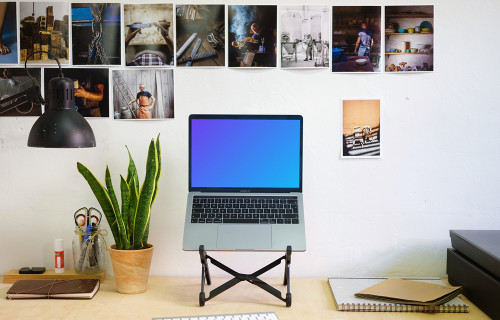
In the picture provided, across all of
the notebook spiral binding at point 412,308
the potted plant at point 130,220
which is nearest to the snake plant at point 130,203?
the potted plant at point 130,220

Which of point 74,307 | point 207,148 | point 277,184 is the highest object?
point 207,148

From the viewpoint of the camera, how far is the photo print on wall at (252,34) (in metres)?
1.83

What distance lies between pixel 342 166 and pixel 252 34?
23.8 inches

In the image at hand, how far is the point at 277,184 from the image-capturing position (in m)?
1.72

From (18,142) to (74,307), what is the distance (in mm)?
717

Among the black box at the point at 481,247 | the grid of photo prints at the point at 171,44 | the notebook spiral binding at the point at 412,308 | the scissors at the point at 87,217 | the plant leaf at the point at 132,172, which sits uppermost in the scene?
the grid of photo prints at the point at 171,44

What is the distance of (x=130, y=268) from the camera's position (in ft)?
5.33

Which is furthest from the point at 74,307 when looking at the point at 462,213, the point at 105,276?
the point at 462,213

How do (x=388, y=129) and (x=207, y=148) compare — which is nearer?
(x=207, y=148)

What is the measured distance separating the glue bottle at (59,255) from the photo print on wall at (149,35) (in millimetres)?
725

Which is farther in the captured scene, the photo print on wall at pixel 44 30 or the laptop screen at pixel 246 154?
the photo print on wall at pixel 44 30

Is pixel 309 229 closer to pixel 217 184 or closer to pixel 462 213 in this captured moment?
pixel 217 184

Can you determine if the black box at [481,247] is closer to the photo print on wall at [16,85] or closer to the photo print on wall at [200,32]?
the photo print on wall at [200,32]

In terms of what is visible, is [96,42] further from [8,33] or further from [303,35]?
[303,35]
